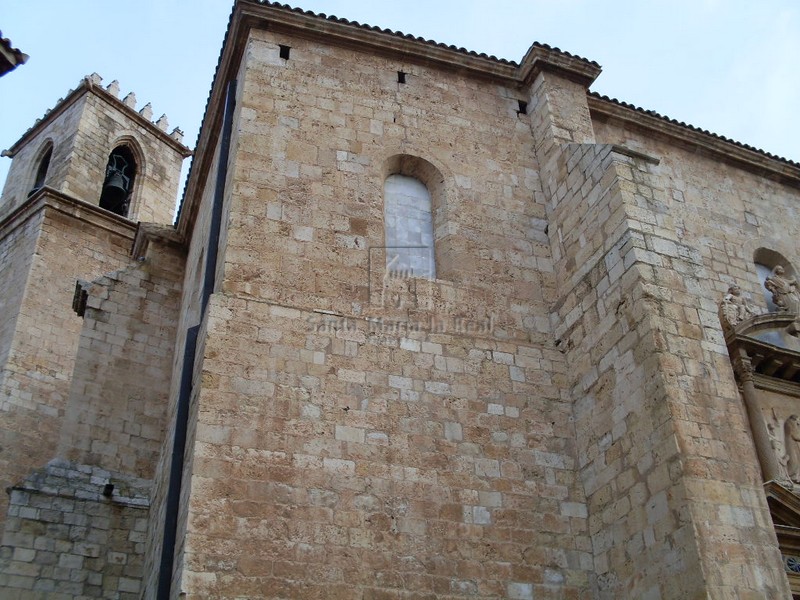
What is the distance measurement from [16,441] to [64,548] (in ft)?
13.7

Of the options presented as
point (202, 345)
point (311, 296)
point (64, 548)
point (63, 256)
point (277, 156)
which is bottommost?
point (64, 548)

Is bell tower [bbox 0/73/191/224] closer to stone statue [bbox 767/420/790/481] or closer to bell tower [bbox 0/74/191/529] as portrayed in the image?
bell tower [bbox 0/74/191/529]

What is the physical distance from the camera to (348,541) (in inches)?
273

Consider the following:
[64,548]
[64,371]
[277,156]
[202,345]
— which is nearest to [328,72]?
[277,156]

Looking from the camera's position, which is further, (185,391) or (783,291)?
(783,291)

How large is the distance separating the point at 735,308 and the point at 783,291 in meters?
1.15

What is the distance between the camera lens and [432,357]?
8.18 metres

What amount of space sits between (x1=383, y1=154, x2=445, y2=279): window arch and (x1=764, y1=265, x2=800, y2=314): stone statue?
14.4 ft

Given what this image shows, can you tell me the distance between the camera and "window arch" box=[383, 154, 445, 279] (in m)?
9.03

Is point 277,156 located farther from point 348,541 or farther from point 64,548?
point 64,548

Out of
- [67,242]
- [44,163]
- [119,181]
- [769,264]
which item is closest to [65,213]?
[67,242]

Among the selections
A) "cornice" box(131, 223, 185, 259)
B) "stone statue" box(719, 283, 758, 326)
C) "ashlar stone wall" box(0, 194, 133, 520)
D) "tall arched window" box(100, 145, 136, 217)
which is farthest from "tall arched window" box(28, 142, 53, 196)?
"stone statue" box(719, 283, 758, 326)

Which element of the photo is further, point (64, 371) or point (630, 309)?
point (64, 371)

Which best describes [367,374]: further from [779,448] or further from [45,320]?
[45,320]
